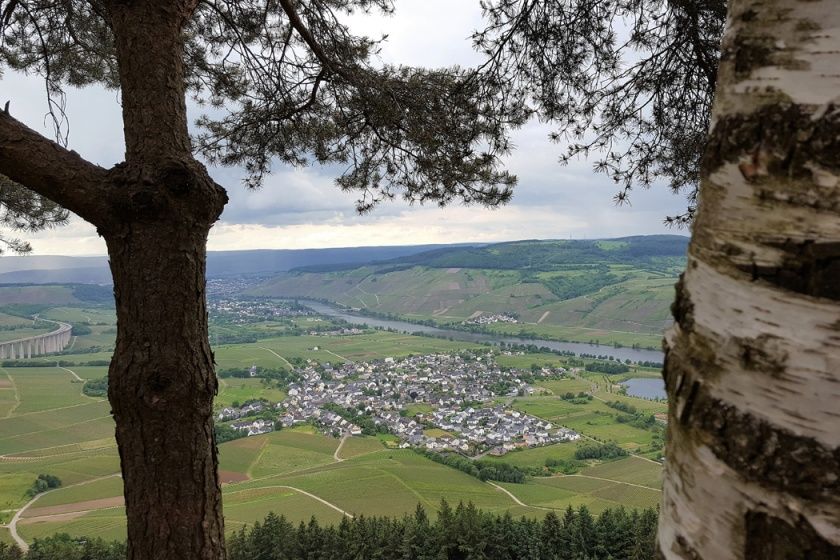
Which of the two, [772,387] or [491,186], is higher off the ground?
[491,186]

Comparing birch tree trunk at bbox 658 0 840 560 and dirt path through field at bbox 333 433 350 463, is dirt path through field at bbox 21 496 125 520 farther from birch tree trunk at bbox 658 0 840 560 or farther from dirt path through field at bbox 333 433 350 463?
birch tree trunk at bbox 658 0 840 560

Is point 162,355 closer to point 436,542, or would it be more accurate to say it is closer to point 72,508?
point 436,542

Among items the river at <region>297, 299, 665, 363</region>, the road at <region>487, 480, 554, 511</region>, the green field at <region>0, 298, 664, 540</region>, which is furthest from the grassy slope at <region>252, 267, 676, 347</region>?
the road at <region>487, 480, 554, 511</region>

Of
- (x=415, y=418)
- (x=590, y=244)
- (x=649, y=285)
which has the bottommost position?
(x=415, y=418)

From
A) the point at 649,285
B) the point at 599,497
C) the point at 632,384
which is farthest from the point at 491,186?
the point at 649,285

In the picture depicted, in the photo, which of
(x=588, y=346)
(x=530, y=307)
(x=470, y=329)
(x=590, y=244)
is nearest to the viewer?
(x=588, y=346)

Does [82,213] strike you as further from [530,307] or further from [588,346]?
[530,307]

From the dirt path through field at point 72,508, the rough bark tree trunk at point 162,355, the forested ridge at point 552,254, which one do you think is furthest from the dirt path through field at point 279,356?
the forested ridge at point 552,254
